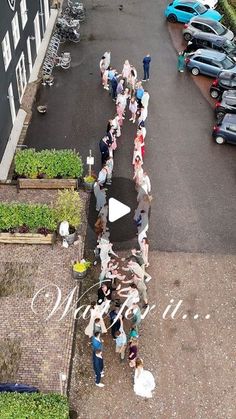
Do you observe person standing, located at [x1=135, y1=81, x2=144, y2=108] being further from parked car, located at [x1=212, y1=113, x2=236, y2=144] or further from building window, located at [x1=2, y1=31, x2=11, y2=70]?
building window, located at [x1=2, y1=31, x2=11, y2=70]

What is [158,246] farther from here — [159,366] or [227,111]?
[227,111]

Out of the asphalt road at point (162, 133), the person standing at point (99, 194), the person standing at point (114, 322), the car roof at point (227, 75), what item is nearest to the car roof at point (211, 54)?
the asphalt road at point (162, 133)

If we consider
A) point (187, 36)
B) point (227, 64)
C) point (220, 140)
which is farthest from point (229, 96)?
point (187, 36)

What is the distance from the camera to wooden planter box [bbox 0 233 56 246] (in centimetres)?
1780

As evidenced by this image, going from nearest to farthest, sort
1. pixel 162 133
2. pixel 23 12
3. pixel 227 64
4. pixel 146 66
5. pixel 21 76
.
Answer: pixel 162 133, pixel 23 12, pixel 21 76, pixel 146 66, pixel 227 64

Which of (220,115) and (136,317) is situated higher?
A: (136,317)

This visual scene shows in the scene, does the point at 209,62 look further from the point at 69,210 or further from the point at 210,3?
the point at 69,210

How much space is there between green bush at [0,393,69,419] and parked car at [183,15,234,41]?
2457 cm

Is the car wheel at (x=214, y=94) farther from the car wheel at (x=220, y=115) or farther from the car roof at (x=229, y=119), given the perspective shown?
the car roof at (x=229, y=119)

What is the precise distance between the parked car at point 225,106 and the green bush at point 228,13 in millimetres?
9746

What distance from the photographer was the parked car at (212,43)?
29469 millimetres

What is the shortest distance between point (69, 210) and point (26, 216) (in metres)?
1.47

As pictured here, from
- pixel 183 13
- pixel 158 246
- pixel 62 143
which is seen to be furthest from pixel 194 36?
pixel 158 246

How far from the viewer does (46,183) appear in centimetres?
2020
